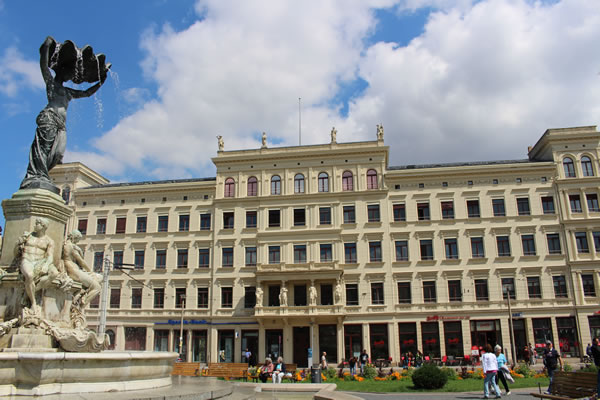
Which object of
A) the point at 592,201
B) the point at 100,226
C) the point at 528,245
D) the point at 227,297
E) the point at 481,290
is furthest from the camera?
the point at 100,226

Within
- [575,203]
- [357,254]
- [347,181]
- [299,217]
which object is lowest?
[357,254]

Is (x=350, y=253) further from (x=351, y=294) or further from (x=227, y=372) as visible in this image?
(x=227, y=372)

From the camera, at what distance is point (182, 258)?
162 feet

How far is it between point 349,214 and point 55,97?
1382 inches

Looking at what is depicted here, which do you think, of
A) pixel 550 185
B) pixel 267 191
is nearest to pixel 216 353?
pixel 267 191

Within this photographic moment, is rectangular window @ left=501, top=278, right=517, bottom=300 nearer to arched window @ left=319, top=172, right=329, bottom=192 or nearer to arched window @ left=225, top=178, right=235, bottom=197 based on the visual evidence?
arched window @ left=319, top=172, right=329, bottom=192

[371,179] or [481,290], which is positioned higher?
[371,179]

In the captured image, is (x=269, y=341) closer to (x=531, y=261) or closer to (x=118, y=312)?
(x=118, y=312)

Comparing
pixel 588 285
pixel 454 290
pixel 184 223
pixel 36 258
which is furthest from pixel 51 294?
pixel 588 285

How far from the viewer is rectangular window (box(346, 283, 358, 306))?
147 ft

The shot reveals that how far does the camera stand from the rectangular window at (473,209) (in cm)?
4572

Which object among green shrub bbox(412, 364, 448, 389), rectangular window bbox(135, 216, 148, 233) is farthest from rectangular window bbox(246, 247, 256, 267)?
green shrub bbox(412, 364, 448, 389)

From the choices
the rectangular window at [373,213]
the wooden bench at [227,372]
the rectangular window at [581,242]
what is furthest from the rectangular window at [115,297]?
the rectangular window at [581,242]

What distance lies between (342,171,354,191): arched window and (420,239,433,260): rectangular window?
334 inches
